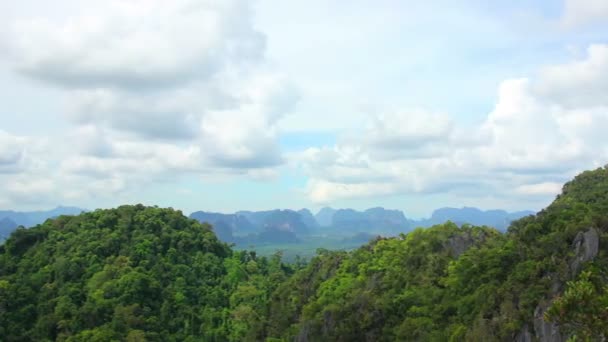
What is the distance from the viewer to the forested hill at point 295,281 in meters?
31.9

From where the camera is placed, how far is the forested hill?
3189 cm

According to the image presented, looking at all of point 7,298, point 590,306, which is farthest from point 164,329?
point 590,306

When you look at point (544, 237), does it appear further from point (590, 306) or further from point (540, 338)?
point (590, 306)

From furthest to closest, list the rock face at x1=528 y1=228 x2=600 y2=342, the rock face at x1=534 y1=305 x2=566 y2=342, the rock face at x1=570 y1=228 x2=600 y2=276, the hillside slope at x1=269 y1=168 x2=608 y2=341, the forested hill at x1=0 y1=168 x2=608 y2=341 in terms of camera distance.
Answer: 1. the forested hill at x1=0 y1=168 x2=608 y2=341
2. the rock face at x1=570 y1=228 x2=600 y2=276
3. the hillside slope at x1=269 y1=168 x2=608 y2=341
4. the rock face at x1=528 y1=228 x2=600 y2=342
5. the rock face at x1=534 y1=305 x2=566 y2=342

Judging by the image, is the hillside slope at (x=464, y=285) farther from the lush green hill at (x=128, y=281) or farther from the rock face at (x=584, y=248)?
the lush green hill at (x=128, y=281)

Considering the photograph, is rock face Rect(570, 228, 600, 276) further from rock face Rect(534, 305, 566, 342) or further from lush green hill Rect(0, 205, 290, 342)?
lush green hill Rect(0, 205, 290, 342)

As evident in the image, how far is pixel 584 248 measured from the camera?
100ft

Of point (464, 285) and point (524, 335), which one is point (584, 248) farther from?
point (464, 285)

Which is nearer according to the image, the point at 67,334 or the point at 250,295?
the point at 67,334

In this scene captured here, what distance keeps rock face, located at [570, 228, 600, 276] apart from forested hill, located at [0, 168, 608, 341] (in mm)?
74

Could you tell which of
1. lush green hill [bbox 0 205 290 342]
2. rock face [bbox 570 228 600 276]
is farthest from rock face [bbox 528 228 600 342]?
lush green hill [bbox 0 205 290 342]

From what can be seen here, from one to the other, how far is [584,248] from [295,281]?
32594 mm

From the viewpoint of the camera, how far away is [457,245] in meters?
45.2

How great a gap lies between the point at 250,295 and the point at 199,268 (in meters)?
8.55
